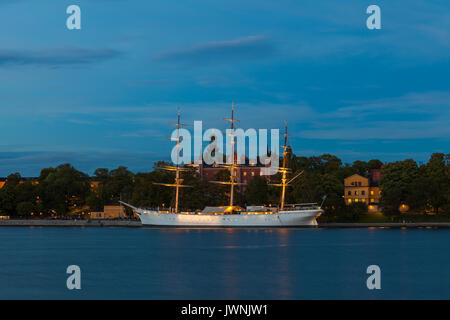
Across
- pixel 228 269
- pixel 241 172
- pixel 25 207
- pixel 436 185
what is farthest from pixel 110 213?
pixel 228 269

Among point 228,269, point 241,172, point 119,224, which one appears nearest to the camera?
point 228,269

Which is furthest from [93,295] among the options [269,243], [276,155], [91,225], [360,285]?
[276,155]

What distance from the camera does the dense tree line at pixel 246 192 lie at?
11381 centimetres

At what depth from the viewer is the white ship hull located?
362 feet

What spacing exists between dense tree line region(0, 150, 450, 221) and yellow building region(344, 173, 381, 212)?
360cm

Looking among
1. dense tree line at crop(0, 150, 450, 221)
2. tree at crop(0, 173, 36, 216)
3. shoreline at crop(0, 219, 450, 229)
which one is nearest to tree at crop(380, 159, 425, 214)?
dense tree line at crop(0, 150, 450, 221)

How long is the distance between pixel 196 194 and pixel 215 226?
1204 centimetres

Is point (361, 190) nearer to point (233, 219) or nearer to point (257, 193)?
point (257, 193)

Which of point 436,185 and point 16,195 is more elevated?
point 436,185

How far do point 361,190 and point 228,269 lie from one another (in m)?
91.4

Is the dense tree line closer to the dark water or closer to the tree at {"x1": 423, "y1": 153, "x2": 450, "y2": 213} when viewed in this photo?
the tree at {"x1": 423, "y1": 153, "x2": 450, "y2": 213}

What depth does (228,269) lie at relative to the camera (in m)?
49.4

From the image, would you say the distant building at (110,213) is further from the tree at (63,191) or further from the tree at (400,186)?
the tree at (400,186)
